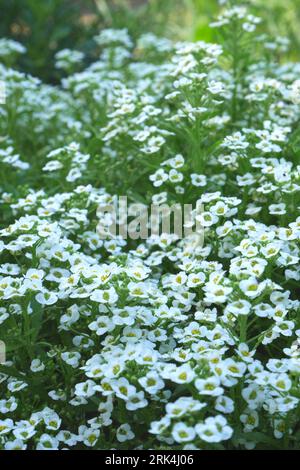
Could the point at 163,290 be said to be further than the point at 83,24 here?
No

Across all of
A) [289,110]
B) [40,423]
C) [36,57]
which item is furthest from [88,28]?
[40,423]

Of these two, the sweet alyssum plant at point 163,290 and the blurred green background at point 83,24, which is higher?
the blurred green background at point 83,24

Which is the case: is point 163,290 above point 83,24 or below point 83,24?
below

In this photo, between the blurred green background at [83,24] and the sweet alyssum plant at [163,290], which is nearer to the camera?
the sweet alyssum plant at [163,290]

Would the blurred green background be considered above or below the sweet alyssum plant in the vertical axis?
above
